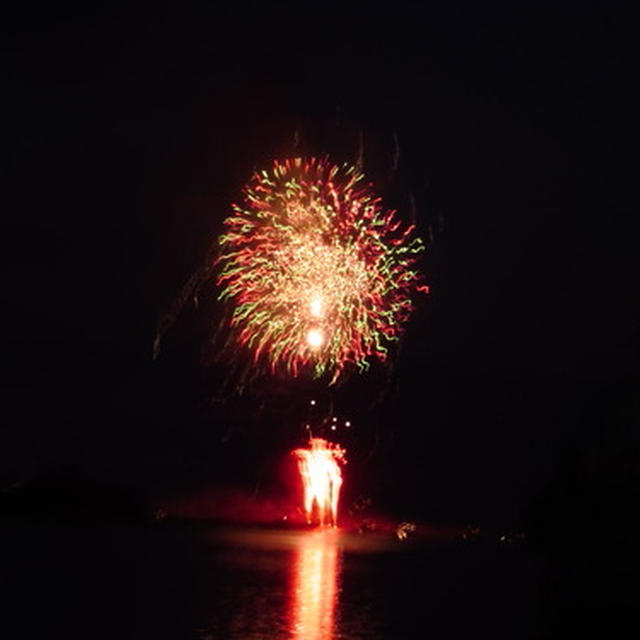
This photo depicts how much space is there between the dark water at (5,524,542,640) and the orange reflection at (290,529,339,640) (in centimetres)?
4

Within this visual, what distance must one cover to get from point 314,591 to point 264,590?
1.12 metres

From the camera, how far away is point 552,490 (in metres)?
38.2

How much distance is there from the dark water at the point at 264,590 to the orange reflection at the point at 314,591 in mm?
43

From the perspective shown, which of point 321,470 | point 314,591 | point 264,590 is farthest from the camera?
point 321,470

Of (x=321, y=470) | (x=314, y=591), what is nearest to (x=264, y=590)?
(x=314, y=591)

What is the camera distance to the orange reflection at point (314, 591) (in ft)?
62.7

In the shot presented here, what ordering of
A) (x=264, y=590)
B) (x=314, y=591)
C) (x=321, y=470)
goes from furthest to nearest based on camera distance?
(x=321, y=470) → (x=314, y=591) → (x=264, y=590)

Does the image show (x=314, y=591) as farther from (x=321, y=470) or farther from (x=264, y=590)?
(x=321, y=470)

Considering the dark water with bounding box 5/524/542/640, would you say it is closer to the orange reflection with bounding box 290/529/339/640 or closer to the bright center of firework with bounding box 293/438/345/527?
the orange reflection with bounding box 290/529/339/640

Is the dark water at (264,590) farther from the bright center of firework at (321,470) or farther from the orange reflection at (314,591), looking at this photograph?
the bright center of firework at (321,470)

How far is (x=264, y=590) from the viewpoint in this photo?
81.1ft

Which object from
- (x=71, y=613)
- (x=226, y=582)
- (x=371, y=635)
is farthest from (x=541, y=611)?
(x=71, y=613)

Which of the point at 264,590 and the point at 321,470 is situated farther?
the point at 321,470

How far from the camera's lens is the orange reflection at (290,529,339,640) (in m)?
19.1
